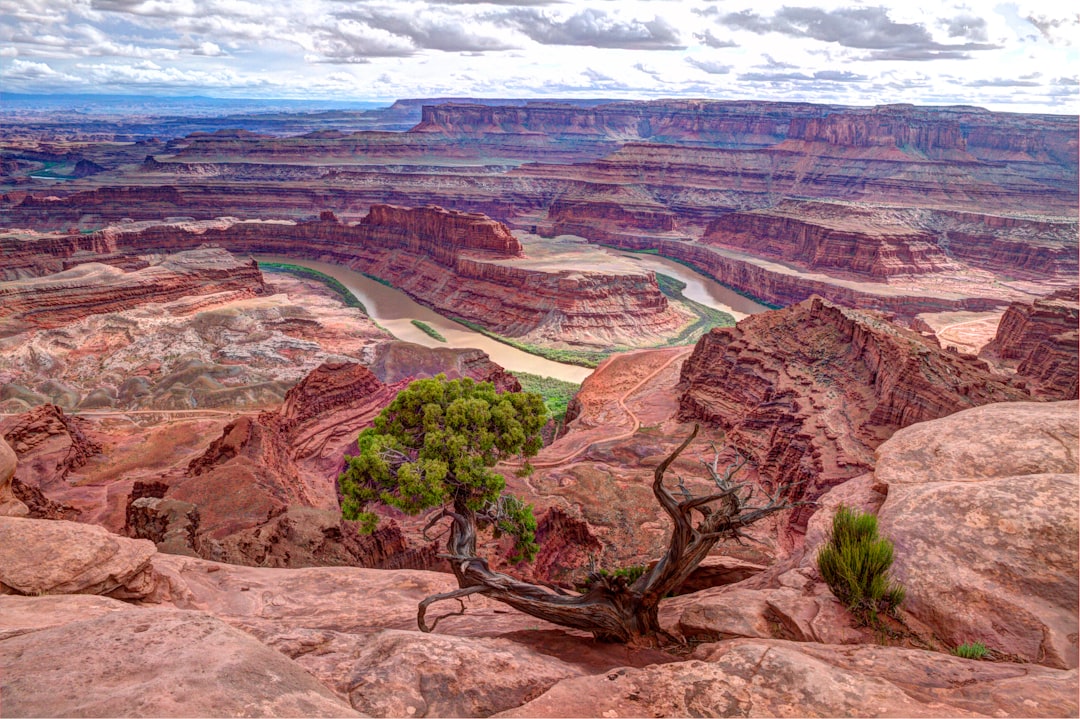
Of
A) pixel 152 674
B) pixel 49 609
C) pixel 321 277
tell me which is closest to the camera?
pixel 152 674

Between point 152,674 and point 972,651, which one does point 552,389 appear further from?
point 152,674

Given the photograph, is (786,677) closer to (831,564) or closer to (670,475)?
(831,564)

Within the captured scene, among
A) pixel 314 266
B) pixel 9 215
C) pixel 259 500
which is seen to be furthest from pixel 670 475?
pixel 9 215

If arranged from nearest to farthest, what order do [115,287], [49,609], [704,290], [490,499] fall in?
[49,609] < [490,499] < [115,287] < [704,290]

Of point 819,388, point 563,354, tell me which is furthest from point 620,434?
point 563,354

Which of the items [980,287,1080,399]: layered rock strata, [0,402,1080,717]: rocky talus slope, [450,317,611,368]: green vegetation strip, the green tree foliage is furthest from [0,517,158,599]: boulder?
[450,317,611,368]: green vegetation strip

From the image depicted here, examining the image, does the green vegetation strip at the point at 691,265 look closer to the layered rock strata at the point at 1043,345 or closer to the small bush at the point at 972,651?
the layered rock strata at the point at 1043,345

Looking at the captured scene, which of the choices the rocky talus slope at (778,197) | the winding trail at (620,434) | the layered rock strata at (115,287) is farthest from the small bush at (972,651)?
the rocky talus slope at (778,197)
